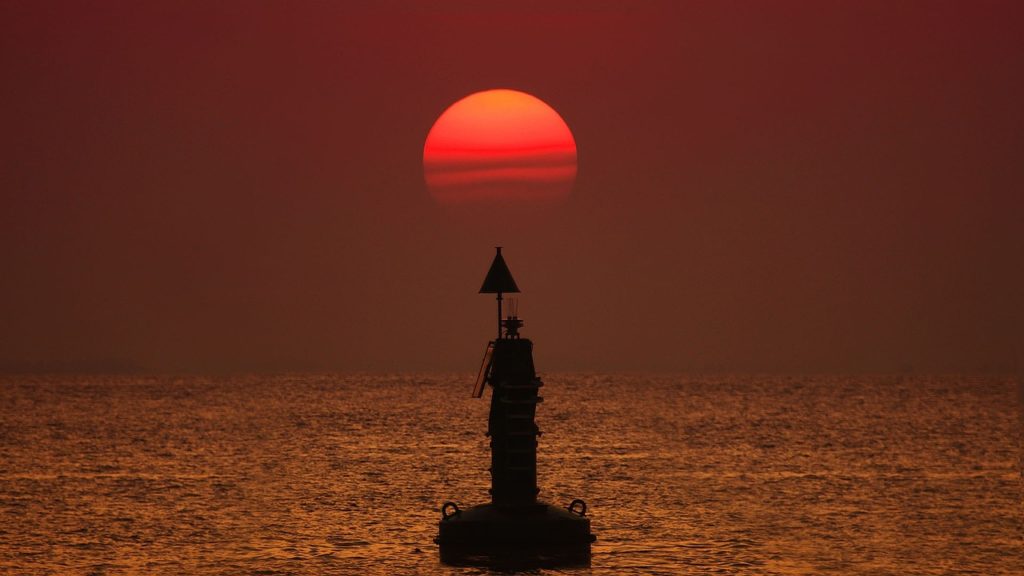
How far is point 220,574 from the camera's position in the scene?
55562mm

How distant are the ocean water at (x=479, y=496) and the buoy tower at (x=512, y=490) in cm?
239

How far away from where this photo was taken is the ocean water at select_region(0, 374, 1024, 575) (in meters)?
59.4

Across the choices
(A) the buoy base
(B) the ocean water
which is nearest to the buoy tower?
(A) the buoy base

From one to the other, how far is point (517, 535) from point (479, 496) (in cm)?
3134

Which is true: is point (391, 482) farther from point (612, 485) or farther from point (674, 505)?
point (674, 505)

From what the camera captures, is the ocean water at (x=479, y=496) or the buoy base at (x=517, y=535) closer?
the buoy base at (x=517, y=535)

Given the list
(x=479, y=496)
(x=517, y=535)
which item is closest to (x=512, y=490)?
(x=517, y=535)

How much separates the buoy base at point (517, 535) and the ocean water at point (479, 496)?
1.96 metres

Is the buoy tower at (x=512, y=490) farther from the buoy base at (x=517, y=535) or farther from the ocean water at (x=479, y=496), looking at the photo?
the ocean water at (x=479, y=496)

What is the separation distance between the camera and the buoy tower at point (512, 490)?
50.3 metres

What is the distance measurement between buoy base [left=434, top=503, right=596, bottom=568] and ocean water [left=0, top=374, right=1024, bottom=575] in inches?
77.3

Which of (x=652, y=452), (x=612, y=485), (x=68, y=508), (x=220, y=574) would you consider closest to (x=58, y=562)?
(x=220, y=574)

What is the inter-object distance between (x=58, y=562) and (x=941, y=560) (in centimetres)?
3261

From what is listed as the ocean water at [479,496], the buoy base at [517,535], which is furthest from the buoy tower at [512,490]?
the ocean water at [479,496]
